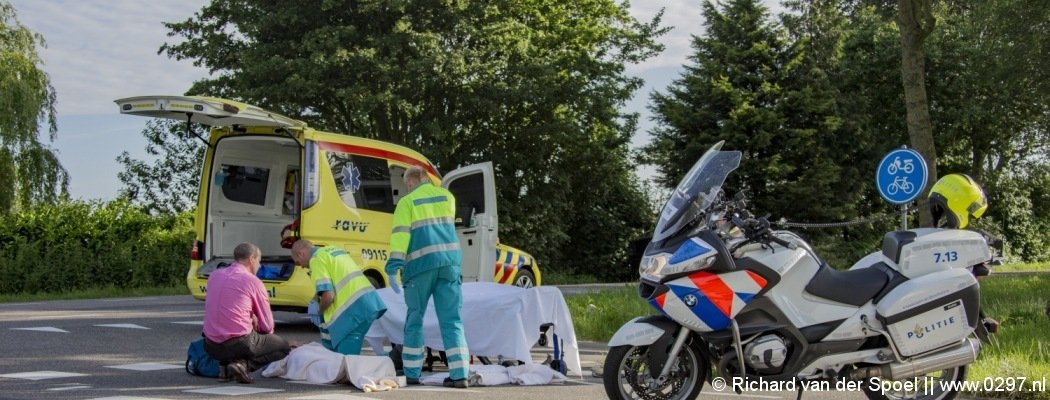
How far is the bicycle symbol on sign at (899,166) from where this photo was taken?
13141 mm

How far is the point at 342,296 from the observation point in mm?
9727

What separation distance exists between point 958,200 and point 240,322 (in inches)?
211

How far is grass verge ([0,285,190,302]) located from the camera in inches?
898

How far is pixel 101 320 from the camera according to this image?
15.1 meters

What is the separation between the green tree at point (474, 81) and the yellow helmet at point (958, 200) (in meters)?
22.2

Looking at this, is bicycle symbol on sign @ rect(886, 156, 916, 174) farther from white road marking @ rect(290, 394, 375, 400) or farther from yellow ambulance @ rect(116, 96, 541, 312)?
white road marking @ rect(290, 394, 375, 400)

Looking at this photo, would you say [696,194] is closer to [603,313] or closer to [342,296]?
[342,296]

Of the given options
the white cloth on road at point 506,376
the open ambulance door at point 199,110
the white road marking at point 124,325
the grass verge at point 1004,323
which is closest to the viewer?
the grass verge at point 1004,323

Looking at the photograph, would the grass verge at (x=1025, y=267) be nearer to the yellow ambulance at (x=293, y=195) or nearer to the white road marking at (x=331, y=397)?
the yellow ambulance at (x=293, y=195)

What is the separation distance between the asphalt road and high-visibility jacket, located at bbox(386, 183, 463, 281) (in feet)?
3.10

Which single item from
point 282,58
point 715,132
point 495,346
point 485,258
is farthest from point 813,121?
point 495,346

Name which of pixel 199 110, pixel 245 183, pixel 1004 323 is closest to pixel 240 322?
pixel 199 110

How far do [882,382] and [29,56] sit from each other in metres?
29.1

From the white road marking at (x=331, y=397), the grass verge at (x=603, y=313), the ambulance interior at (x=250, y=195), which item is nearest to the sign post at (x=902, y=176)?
the grass verge at (x=603, y=313)
